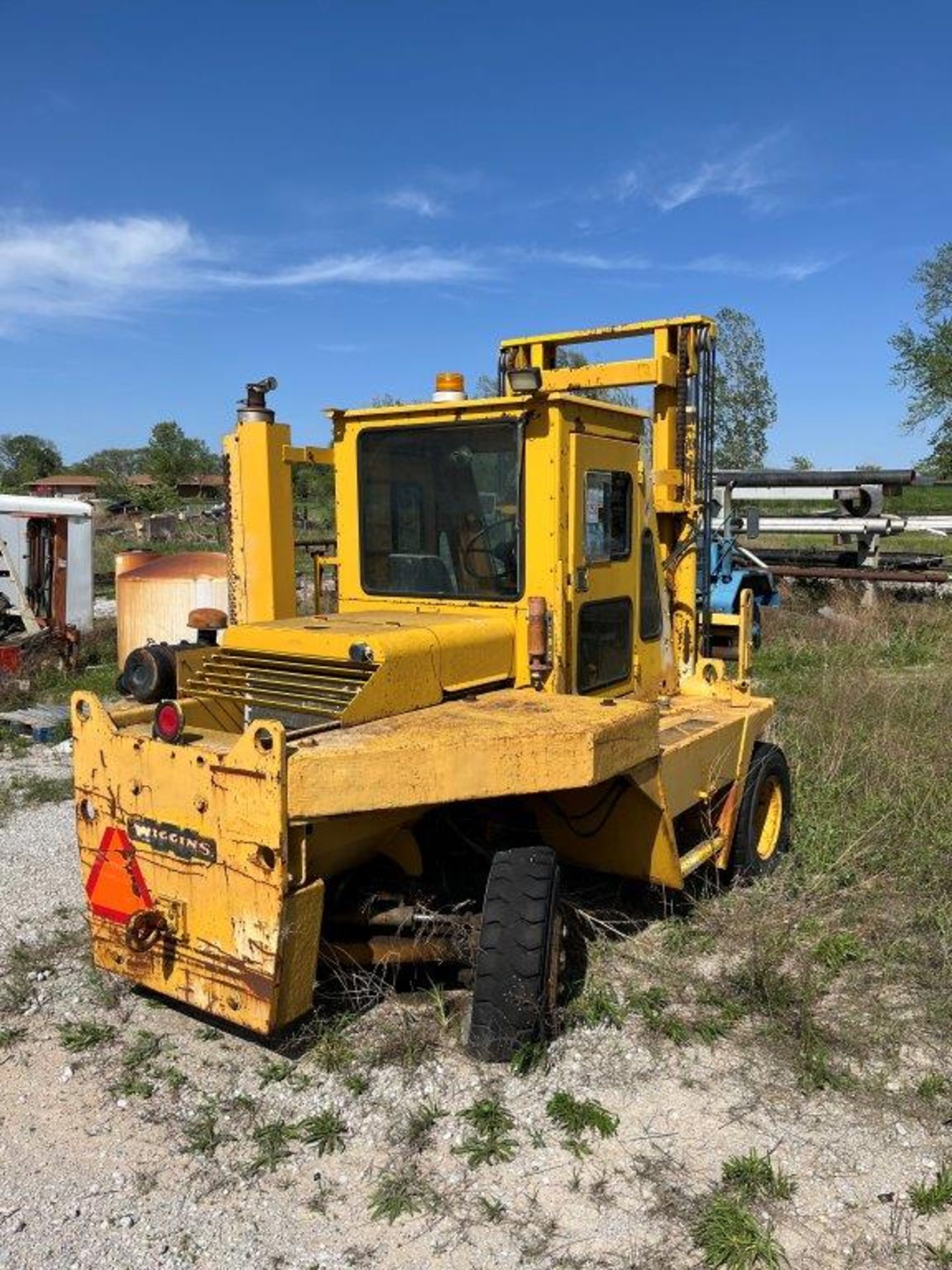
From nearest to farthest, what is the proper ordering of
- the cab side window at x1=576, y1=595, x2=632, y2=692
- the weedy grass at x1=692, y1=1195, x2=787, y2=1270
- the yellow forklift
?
1. the weedy grass at x1=692, y1=1195, x2=787, y2=1270
2. the yellow forklift
3. the cab side window at x1=576, y1=595, x2=632, y2=692

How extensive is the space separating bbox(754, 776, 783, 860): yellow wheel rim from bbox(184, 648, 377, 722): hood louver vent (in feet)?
8.89

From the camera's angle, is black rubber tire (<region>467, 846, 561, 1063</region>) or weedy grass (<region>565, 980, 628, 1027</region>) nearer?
black rubber tire (<region>467, 846, 561, 1063</region>)

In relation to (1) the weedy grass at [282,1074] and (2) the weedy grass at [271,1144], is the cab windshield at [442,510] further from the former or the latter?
(2) the weedy grass at [271,1144]

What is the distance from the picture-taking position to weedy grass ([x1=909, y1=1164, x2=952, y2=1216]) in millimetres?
2861

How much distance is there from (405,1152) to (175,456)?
205ft

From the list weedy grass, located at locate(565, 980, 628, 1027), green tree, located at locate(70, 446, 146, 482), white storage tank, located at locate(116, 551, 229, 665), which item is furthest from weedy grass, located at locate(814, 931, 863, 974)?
green tree, located at locate(70, 446, 146, 482)

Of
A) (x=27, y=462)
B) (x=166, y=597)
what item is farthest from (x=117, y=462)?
(x=166, y=597)

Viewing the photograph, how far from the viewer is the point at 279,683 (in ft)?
12.8

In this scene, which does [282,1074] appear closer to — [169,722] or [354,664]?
[169,722]

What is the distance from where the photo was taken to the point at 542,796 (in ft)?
13.6

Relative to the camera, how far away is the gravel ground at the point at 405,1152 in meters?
2.77

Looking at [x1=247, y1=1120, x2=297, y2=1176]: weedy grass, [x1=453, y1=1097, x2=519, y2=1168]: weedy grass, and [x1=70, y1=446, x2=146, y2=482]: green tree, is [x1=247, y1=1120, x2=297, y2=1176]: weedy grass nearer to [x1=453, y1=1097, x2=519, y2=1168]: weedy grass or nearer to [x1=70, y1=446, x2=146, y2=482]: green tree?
[x1=453, y1=1097, x2=519, y2=1168]: weedy grass

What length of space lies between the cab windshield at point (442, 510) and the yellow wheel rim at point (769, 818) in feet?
6.93

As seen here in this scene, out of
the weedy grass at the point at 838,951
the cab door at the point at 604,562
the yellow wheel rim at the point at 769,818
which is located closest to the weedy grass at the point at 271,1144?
the cab door at the point at 604,562
